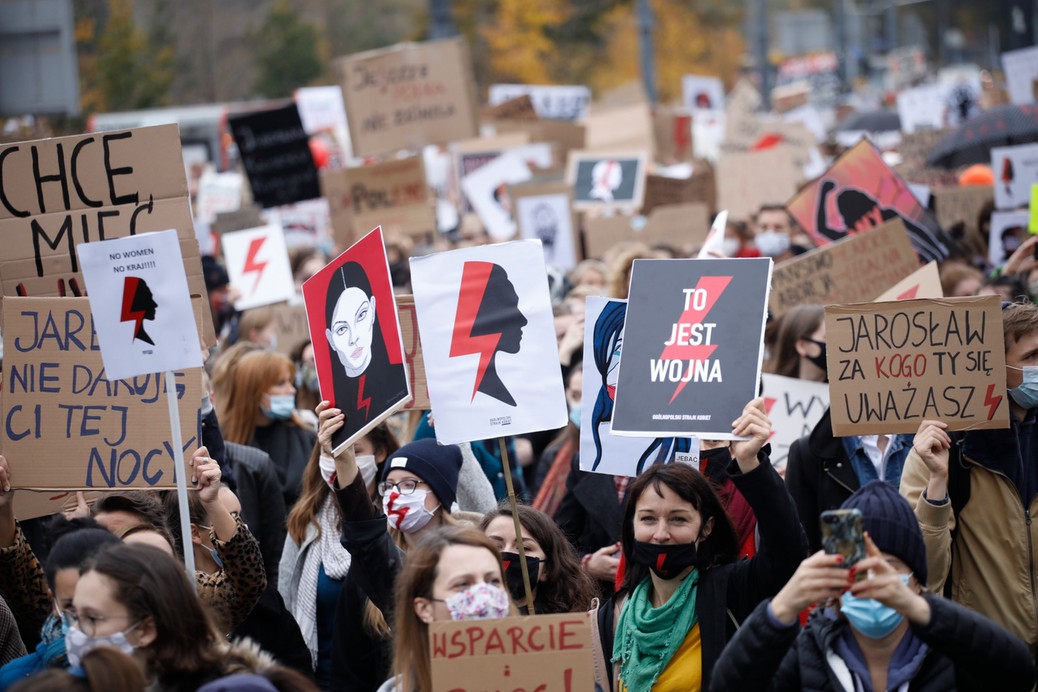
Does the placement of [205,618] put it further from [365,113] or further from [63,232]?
[365,113]

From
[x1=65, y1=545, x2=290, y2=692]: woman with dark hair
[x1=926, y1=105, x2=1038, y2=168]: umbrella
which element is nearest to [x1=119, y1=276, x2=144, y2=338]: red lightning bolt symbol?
[x1=65, y1=545, x2=290, y2=692]: woman with dark hair

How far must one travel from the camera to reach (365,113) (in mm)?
13906

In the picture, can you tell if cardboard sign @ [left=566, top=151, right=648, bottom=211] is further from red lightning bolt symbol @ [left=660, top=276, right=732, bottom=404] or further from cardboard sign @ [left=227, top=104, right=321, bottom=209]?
red lightning bolt symbol @ [left=660, top=276, right=732, bottom=404]

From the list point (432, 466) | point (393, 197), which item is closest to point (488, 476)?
point (432, 466)

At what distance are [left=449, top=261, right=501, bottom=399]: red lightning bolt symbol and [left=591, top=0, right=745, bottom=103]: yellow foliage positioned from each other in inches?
1623

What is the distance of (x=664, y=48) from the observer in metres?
51.5

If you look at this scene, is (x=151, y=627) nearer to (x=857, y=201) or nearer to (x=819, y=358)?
(x=819, y=358)

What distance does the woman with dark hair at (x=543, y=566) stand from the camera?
4.34 meters

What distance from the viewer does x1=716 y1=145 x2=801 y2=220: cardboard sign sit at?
13.7 metres

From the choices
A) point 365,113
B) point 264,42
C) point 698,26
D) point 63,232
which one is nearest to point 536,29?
point 264,42

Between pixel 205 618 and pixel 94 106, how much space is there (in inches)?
1351

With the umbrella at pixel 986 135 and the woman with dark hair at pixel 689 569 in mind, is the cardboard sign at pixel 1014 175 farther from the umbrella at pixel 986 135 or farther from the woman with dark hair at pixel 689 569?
the woman with dark hair at pixel 689 569

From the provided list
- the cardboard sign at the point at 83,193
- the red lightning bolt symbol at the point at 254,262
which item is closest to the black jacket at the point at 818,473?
the cardboard sign at the point at 83,193

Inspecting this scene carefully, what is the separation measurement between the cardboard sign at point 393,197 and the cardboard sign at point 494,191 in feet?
4.03
